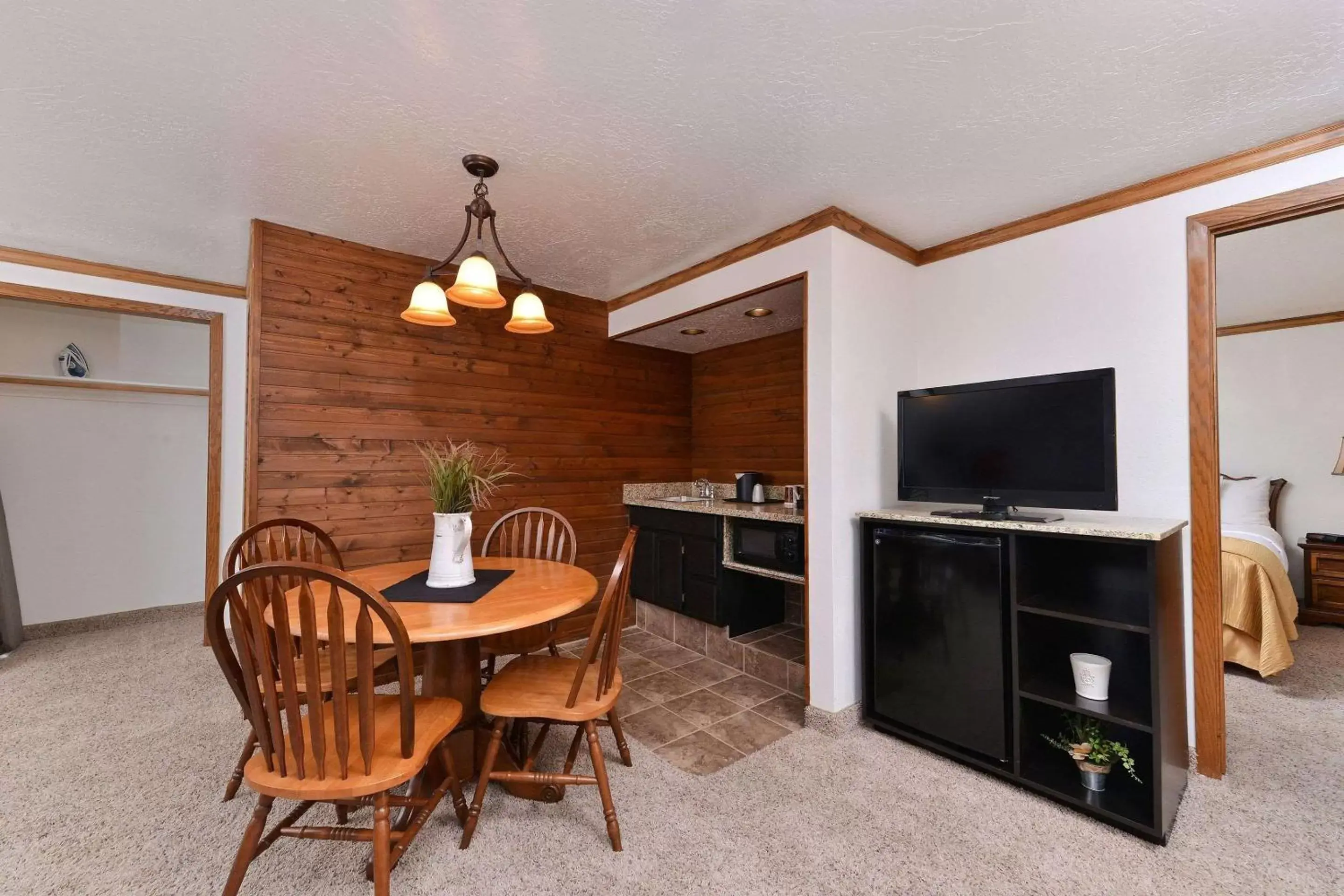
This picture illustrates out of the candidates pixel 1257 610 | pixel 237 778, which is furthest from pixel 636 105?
pixel 1257 610

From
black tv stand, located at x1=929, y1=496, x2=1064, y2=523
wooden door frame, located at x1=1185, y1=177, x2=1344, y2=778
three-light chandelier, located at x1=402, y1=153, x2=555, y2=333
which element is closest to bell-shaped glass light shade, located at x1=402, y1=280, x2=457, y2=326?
three-light chandelier, located at x1=402, y1=153, x2=555, y2=333

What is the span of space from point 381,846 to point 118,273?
4058mm

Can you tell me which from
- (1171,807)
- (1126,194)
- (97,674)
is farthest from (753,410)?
(97,674)

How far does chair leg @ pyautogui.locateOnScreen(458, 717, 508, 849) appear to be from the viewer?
68.5 inches

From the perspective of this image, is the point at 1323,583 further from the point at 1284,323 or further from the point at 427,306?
the point at 427,306

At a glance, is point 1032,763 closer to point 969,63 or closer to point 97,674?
point 969,63


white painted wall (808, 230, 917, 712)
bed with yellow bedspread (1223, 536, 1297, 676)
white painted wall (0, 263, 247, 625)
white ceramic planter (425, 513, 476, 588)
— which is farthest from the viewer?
white painted wall (0, 263, 247, 625)

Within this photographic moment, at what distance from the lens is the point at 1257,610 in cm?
306

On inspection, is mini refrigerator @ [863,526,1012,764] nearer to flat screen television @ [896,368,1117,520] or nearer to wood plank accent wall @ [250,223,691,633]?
flat screen television @ [896,368,1117,520]

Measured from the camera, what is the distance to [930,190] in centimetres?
245

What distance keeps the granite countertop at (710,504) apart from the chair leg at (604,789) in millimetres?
1540

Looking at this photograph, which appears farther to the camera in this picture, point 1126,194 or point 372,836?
point 1126,194

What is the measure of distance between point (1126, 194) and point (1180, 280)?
1.47 ft

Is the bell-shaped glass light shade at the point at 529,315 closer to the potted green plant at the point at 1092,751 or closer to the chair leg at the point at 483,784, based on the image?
the chair leg at the point at 483,784
